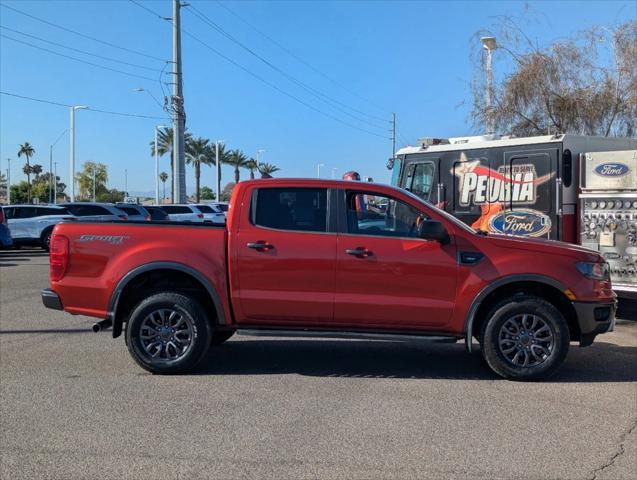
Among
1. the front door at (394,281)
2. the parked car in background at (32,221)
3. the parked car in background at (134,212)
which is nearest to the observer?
the front door at (394,281)

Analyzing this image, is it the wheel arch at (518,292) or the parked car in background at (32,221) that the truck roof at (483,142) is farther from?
the parked car in background at (32,221)

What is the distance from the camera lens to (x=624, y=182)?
7.99 meters

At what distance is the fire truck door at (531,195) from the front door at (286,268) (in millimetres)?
4028

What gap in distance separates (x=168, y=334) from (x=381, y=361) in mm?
2359

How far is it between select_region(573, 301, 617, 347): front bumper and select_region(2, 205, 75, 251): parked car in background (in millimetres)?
18841

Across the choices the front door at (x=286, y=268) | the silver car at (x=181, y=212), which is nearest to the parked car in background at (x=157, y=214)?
the silver car at (x=181, y=212)

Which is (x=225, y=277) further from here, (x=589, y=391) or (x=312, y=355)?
(x=589, y=391)

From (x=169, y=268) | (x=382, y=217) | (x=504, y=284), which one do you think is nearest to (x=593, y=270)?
(x=504, y=284)

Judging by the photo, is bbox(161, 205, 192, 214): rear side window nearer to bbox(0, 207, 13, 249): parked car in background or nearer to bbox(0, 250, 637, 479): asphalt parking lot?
bbox(0, 207, 13, 249): parked car in background

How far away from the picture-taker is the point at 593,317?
598cm

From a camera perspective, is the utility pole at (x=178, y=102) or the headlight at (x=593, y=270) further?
the utility pole at (x=178, y=102)

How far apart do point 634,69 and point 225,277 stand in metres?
14.7

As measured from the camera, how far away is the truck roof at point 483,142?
8766 millimetres

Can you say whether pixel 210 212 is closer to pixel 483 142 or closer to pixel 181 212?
pixel 181 212
